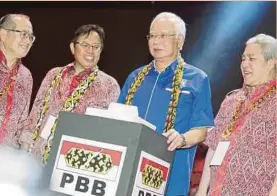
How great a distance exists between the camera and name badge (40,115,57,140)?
277 centimetres

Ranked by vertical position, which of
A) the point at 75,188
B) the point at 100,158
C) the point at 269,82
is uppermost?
the point at 269,82

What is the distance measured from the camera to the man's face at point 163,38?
2.58m

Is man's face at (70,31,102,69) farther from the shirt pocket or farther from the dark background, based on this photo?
the dark background

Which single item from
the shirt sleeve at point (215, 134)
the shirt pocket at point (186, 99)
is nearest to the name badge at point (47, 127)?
the shirt pocket at point (186, 99)

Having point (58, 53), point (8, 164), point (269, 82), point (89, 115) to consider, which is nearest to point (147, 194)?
point (89, 115)

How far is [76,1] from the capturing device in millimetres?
4254

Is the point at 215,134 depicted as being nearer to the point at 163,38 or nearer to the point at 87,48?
the point at 163,38

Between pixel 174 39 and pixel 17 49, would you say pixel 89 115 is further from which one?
pixel 17 49

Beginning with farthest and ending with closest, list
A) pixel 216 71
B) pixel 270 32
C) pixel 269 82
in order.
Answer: pixel 216 71
pixel 270 32
pixel 269 82

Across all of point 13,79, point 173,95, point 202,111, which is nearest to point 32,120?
point 13,79

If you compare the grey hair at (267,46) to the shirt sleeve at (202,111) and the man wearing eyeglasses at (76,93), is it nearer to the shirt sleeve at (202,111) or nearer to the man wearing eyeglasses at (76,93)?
the shirt sleeve at (202,111)

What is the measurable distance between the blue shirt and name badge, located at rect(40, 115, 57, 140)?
469 millimetres

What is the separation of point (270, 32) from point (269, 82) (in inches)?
44.2

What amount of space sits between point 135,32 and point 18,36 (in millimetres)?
1214
